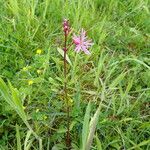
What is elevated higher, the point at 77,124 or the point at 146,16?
the point at 146,16

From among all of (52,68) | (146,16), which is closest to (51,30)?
(52,68)

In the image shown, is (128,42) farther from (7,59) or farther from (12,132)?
(12,132)

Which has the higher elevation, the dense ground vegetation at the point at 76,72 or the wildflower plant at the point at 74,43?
the wildflower plant at the point at 74,43

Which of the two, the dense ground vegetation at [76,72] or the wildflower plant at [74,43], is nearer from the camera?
the wildflower plant at [74,43]

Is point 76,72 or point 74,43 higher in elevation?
point 74,43

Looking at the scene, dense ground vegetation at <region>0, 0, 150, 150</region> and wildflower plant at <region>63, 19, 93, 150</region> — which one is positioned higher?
wildflower plant at <region>63, 19, 93, 150</region>

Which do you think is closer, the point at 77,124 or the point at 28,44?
the point at 77,124

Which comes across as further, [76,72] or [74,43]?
[76,72]

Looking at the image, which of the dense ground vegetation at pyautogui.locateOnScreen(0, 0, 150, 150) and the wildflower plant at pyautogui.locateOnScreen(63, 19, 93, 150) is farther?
the dense ground vegetation at pyautogui.locateOnScreen(0, 0, 150, 150)
